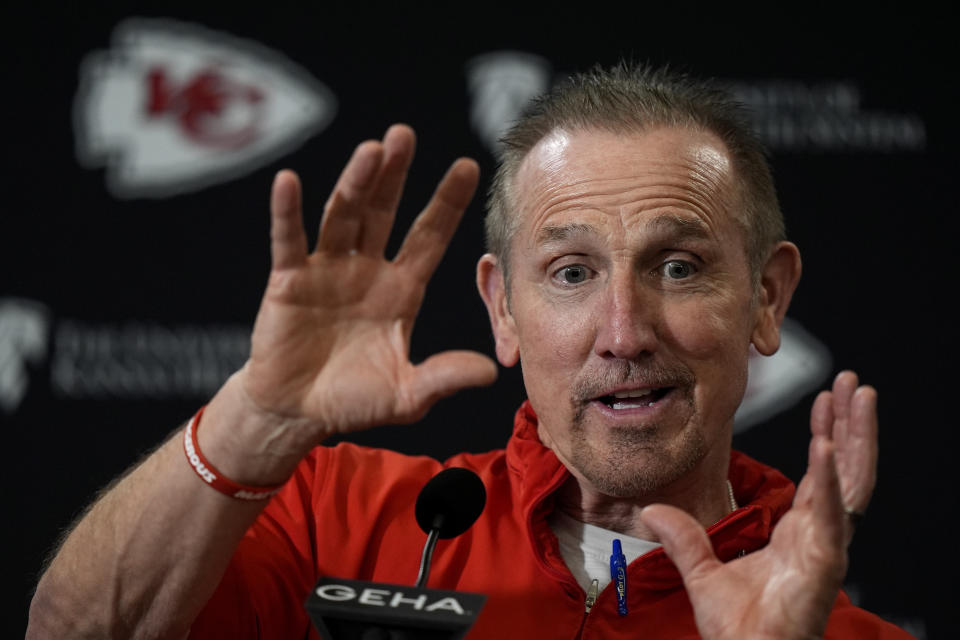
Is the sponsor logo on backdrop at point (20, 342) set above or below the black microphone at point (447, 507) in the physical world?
below

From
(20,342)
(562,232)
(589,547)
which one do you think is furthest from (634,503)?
(20,342)

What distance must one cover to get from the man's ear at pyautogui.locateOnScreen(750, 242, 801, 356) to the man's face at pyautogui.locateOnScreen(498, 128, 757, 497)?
82 mm

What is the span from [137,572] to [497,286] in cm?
82

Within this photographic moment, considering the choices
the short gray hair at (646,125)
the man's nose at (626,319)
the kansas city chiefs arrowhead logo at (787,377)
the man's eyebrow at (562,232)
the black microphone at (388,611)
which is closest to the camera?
the black microphone at (388,611)

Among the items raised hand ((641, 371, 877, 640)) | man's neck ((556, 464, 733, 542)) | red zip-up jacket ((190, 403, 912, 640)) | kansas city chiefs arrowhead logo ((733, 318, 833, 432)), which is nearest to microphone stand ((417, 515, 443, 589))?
raised hand ((641, 371, 877, 640))

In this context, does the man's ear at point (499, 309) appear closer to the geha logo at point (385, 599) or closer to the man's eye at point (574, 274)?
the man's eye at point (574, 274)

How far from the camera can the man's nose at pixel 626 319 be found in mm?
1514

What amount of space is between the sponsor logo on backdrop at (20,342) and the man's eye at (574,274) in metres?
1.36

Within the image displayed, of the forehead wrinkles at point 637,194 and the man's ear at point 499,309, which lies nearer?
the forehead wrinkles at point 637,194

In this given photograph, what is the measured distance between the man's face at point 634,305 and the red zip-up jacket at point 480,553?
110 millimetres

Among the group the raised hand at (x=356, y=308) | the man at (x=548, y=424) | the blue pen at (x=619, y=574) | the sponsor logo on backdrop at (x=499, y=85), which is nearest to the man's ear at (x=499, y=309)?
the man at (x=548, y=424)

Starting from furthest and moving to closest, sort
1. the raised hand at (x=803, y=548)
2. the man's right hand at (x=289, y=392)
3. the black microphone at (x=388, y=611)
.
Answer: the man's right hand at (x=289, y=392) → the raised hand at (x=803, y=548) → the black microphone at (x=388, y=611)

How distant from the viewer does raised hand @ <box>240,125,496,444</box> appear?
4.03 feet

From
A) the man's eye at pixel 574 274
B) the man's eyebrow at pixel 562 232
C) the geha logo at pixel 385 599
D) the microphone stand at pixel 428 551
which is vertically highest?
the man's eyebrow at pixel 562 232
